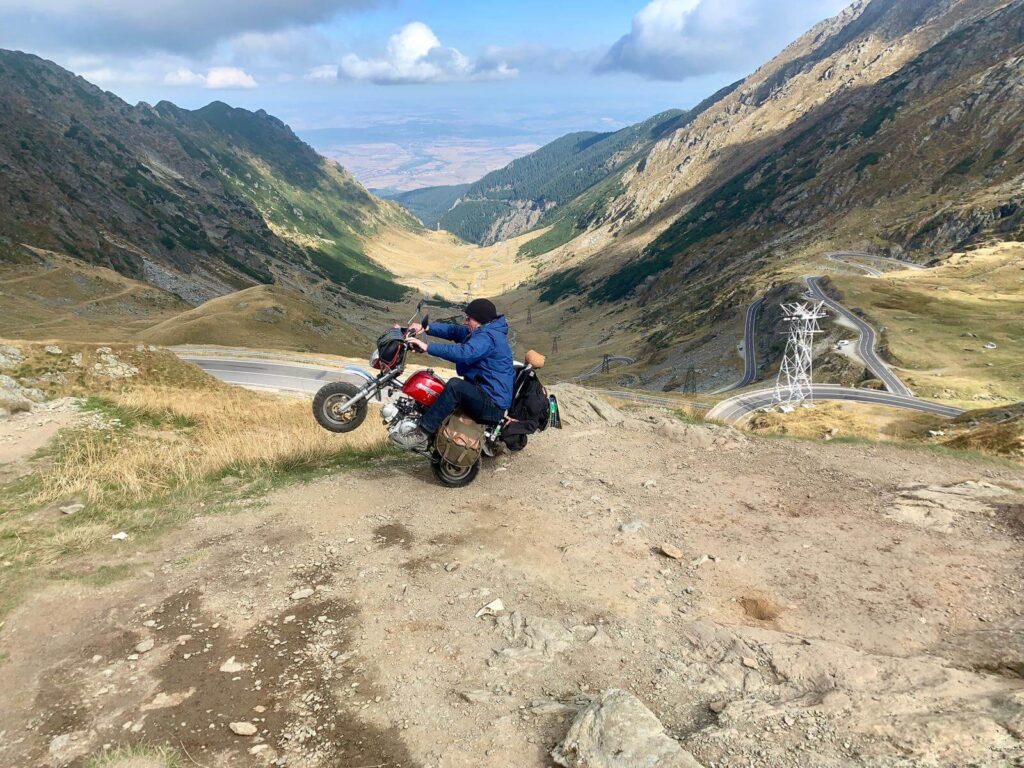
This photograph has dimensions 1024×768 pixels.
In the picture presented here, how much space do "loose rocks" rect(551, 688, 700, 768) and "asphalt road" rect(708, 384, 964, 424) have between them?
57.1 m

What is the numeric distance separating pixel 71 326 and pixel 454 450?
209 feet

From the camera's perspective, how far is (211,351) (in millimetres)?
48094

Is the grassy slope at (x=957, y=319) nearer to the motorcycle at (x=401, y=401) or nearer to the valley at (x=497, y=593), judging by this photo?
the valley at (x=497, y=593)

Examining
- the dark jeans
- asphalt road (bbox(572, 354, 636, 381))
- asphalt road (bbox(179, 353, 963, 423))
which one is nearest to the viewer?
the dark jeans

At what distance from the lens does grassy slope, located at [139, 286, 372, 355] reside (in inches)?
2133

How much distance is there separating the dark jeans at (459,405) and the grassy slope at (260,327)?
51.1 metres

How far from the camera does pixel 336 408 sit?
10.8 metres

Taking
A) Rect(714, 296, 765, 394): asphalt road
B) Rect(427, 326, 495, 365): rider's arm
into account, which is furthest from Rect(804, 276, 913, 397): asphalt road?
Rect(427, 326, 495, 365): rider's arm

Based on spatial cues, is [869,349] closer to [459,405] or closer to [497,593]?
[459,405]

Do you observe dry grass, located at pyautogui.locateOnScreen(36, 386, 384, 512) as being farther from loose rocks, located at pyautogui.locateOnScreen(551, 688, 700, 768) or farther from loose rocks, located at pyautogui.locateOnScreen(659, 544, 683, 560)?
loose rocks, located at pyautogui.locateOnScreen(551, 688, 700, 768)

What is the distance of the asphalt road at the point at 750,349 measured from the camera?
91.1 m

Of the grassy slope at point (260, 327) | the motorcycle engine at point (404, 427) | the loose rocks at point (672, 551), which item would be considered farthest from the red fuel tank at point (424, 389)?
the grassy slope at point (260, 327)

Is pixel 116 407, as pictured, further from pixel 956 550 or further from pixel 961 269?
pixel 961 269

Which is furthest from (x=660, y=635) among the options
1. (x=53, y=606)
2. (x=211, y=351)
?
(x=211, y=351)
